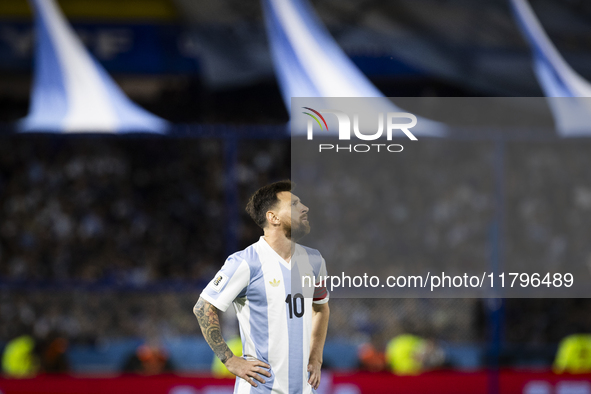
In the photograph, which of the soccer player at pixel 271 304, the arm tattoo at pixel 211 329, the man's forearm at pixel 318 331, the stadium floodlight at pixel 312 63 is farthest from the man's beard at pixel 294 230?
the stadium floodlight at pixel 312 63

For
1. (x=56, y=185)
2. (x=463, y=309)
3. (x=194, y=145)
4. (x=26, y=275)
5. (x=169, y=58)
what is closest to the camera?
(x=463, y=309)

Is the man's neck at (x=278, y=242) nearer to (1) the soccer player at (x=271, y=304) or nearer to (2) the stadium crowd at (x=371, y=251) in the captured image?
(1) the soccer player at (x=271, y=304)

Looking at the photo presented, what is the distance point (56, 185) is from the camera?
10305 mm

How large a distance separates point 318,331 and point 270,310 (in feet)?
1.38

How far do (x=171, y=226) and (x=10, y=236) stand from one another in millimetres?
2560

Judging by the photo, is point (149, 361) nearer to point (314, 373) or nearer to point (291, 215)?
point (314, 373)

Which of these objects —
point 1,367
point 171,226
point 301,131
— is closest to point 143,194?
point 171,226

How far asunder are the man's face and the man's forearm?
537mm

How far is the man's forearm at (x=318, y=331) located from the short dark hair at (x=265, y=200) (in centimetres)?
67

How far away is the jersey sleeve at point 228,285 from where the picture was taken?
3.43 m

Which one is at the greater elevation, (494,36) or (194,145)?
(494,36)

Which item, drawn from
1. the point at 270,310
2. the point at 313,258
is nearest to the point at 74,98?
the point at 313,258

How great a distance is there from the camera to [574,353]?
6.52 metres

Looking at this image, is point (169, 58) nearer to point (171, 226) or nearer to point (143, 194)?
point (143, 194)
